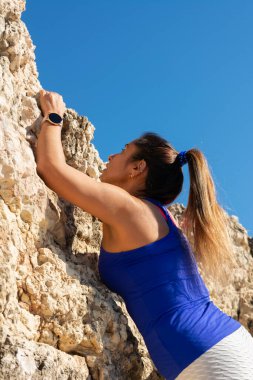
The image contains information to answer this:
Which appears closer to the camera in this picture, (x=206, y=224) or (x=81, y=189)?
(x=81, y=189)

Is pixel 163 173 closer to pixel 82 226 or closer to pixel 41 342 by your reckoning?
pixel 82 226

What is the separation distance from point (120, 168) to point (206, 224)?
28.6 inches

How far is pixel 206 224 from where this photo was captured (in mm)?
3867

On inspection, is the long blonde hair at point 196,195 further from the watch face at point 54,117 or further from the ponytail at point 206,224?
the watch face at point 54,117

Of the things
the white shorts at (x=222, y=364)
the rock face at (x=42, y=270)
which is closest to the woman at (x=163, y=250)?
the white shorts at (x=222, y=364)

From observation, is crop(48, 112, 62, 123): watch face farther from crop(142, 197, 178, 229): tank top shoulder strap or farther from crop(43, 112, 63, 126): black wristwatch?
crop(142, 197, 178, 229): tank top shoulder strap

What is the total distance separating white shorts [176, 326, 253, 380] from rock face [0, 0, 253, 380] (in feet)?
1.70

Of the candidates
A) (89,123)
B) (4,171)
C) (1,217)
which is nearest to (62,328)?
(1,217)

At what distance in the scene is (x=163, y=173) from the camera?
13.5 ft

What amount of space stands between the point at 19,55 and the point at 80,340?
1801mm

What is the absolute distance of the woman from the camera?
11.1ft

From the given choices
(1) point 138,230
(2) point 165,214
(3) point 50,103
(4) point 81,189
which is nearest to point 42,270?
(4) point 81,189

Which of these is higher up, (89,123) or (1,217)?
(89,123)

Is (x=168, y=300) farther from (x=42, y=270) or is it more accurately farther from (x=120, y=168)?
(x=120, y=168)
